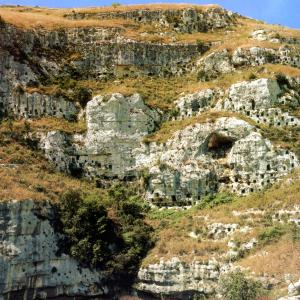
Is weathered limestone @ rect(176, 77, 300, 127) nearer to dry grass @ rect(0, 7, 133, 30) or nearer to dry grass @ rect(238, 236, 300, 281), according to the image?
dry grass @ rect(238, 236, 300, 281)

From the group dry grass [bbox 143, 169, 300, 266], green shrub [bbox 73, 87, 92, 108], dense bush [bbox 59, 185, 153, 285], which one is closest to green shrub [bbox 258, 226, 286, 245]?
dry grass [bbox 143, 169, 300, 266]

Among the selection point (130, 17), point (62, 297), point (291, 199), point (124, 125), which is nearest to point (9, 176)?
point (62, 297)

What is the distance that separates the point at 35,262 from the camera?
152 ft

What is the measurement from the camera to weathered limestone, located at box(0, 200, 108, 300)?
45094mm

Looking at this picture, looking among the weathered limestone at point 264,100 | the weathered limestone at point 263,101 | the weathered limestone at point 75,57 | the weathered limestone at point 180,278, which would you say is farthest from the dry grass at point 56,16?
the weathered limestone at point 180,278

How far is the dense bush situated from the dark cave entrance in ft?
33.9

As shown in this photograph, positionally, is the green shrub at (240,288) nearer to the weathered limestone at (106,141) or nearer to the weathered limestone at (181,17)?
the weathered limestone at (106,141)

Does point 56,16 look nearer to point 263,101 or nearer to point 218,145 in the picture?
point 218,145

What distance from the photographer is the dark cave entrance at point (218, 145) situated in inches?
2221

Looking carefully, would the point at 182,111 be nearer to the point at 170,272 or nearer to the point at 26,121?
the point at 26,121

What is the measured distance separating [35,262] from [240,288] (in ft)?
53.9

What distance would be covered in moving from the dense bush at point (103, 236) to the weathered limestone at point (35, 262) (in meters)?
1.10

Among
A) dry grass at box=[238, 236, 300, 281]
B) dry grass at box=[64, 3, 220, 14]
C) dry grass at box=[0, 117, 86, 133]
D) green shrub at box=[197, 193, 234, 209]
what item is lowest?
dry grass at box=[238, 236, 300, 281]

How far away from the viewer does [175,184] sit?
5525cm
